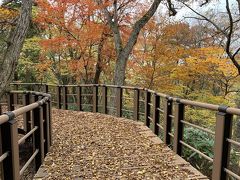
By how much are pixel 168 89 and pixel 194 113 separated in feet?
6.19

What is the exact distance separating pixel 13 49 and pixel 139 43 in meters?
9.94

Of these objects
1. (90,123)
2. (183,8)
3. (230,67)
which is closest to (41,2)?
→ (183,8)

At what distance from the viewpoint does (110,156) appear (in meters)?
4.57

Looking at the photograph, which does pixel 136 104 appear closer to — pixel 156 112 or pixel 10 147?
pixel 156 112

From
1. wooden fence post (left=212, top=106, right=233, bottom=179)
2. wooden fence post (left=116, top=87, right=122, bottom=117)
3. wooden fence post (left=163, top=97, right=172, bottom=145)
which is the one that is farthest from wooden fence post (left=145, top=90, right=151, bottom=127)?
wooden fence post (left=212, top=106, right=233, bottom=179)

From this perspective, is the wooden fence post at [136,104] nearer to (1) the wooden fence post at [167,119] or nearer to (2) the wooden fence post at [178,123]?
(1) the wooden fence post at [167,119]

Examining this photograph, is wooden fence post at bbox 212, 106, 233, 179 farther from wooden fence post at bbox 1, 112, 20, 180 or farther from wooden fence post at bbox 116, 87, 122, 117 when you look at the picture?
wooden fence post at bbox 116, 87, 122, 117

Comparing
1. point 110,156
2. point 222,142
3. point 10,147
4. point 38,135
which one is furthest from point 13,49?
point 222,142

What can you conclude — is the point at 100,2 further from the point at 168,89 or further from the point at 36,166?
the point at 36,166

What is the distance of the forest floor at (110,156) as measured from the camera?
12.3 ft

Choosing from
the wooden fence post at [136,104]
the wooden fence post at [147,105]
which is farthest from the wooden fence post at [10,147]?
the wooden fence post at [136,104]

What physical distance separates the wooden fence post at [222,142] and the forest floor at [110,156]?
51 cm

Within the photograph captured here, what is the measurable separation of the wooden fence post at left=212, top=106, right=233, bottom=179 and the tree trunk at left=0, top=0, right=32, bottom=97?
461 centimetres

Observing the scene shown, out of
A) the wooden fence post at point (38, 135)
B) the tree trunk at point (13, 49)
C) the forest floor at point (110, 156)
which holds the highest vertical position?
the tree trunk at point (13, 49)
